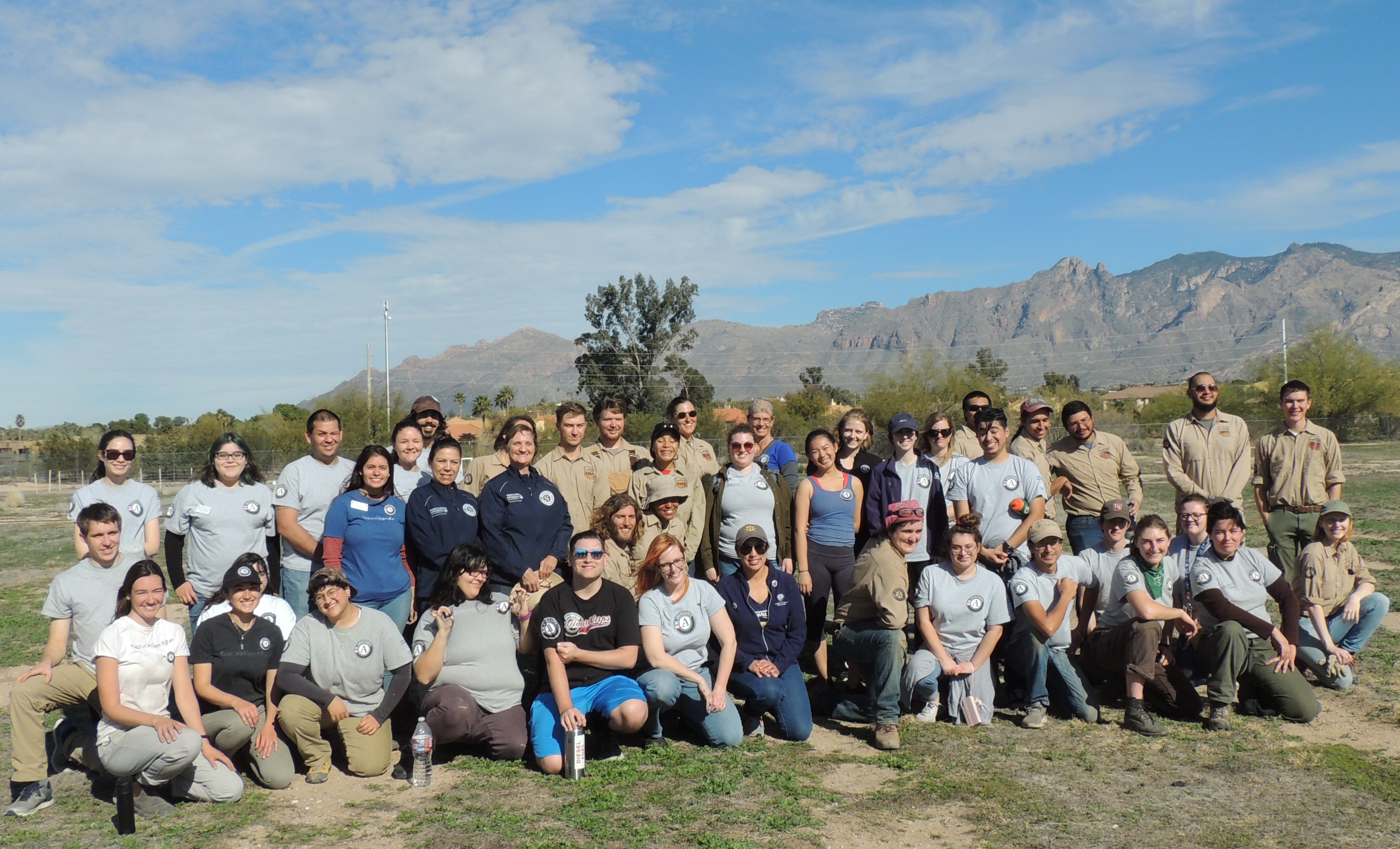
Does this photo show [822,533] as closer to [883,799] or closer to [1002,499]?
[1002,499]

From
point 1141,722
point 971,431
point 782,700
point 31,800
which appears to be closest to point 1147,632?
point 1141,722

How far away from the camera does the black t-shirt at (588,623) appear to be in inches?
200

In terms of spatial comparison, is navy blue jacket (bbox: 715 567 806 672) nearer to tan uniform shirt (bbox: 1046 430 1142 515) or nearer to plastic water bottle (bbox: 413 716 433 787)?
plastic water bottle (bbox: 413 716 433 787)

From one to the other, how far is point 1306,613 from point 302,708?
20.1 ft

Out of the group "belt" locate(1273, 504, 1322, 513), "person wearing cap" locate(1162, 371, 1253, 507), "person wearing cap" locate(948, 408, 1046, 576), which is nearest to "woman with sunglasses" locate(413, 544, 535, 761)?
"person wearing cap" locate(948, 408, 1046, 576)

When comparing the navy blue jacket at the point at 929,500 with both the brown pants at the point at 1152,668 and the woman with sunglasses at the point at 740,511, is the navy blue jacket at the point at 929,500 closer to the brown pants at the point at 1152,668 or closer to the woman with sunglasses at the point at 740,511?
the woman with sunglasses at the point at 740,511

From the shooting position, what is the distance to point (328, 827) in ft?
13.9

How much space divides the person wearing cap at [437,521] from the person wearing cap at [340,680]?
20.7 inches

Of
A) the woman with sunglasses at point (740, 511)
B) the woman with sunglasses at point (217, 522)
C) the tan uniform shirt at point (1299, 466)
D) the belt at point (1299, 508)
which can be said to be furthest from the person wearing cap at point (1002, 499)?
the woman with sunglasses at point (217, 522)

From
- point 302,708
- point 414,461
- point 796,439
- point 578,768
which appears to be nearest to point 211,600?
point 302,708

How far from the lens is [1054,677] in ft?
18.4

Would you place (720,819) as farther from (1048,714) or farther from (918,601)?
(1048,714)

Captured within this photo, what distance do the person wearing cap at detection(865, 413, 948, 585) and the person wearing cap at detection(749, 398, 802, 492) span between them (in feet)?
2.01

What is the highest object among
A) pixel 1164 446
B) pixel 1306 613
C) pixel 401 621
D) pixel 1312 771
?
pixel 1164 446
